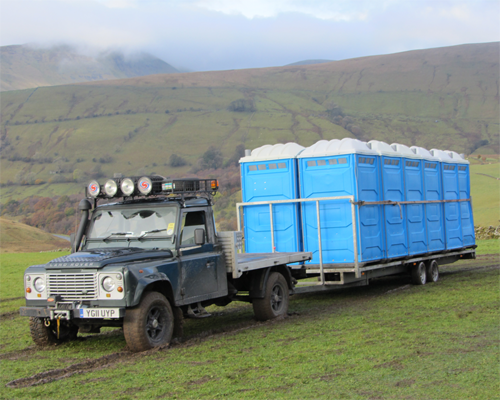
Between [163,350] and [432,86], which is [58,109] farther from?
[163,350]

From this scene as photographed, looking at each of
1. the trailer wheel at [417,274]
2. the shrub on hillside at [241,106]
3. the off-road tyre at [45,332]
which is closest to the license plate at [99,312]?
the off-road tyre at [45,332]

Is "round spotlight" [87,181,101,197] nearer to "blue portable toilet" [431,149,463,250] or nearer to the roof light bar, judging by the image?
the roof light bar

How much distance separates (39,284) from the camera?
343 inches

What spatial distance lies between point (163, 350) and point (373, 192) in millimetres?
7051

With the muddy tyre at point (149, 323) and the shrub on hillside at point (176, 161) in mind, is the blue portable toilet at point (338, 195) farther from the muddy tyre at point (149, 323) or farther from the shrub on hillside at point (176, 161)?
the shrub on hillside at point (176, 161)

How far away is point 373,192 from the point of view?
44.9ft

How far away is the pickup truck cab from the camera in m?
8.30

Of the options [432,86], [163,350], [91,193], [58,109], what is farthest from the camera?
[432,86]

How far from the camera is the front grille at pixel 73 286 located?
8.31 metres

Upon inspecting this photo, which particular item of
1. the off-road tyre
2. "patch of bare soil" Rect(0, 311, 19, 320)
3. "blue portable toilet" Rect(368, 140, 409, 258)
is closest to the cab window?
the off-road tyre

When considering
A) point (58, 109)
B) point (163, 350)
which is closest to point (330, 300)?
point (163, 350)

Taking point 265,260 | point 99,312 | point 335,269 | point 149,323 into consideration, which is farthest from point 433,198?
point 99,312

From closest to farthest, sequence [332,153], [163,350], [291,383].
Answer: [291,383], [163,350], [332,153]

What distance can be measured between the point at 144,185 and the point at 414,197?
862cm
